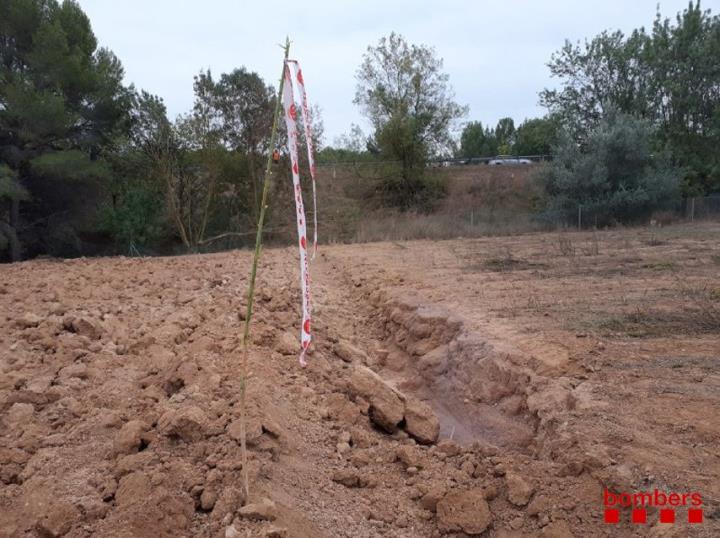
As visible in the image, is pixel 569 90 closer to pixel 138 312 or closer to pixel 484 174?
pixel 484 174

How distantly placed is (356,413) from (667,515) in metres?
2.20

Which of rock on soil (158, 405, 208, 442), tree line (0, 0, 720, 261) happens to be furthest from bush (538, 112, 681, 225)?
rock on soil (158, 405, 208, 442)

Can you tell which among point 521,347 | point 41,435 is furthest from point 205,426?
point 521,347

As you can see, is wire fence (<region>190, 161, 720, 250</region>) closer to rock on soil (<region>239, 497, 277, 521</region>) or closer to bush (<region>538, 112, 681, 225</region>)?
bush (<region>538, 112, 681, 225</region>)

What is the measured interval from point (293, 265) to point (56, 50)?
9411mm

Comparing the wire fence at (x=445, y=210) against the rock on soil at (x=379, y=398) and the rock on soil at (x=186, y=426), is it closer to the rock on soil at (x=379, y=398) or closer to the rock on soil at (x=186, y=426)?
the rock on soil at (x=379, y=398)

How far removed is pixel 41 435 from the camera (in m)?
3.85

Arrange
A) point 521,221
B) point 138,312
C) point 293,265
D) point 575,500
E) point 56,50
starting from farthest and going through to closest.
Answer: point 521,221
point 56,50
point 293,265
point 138,312
point 575,500

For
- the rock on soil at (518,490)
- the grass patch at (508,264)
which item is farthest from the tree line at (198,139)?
the rock on soil at (518,490)

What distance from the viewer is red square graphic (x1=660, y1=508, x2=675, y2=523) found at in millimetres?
3072

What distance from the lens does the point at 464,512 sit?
344 cm

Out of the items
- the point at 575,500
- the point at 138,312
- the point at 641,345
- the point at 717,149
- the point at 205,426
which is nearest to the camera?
the point at 575,500

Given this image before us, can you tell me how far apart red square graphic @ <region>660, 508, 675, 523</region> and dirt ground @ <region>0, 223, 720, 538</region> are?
40mm

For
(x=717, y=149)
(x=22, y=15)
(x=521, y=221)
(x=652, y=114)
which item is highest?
(x=22, y=15)
